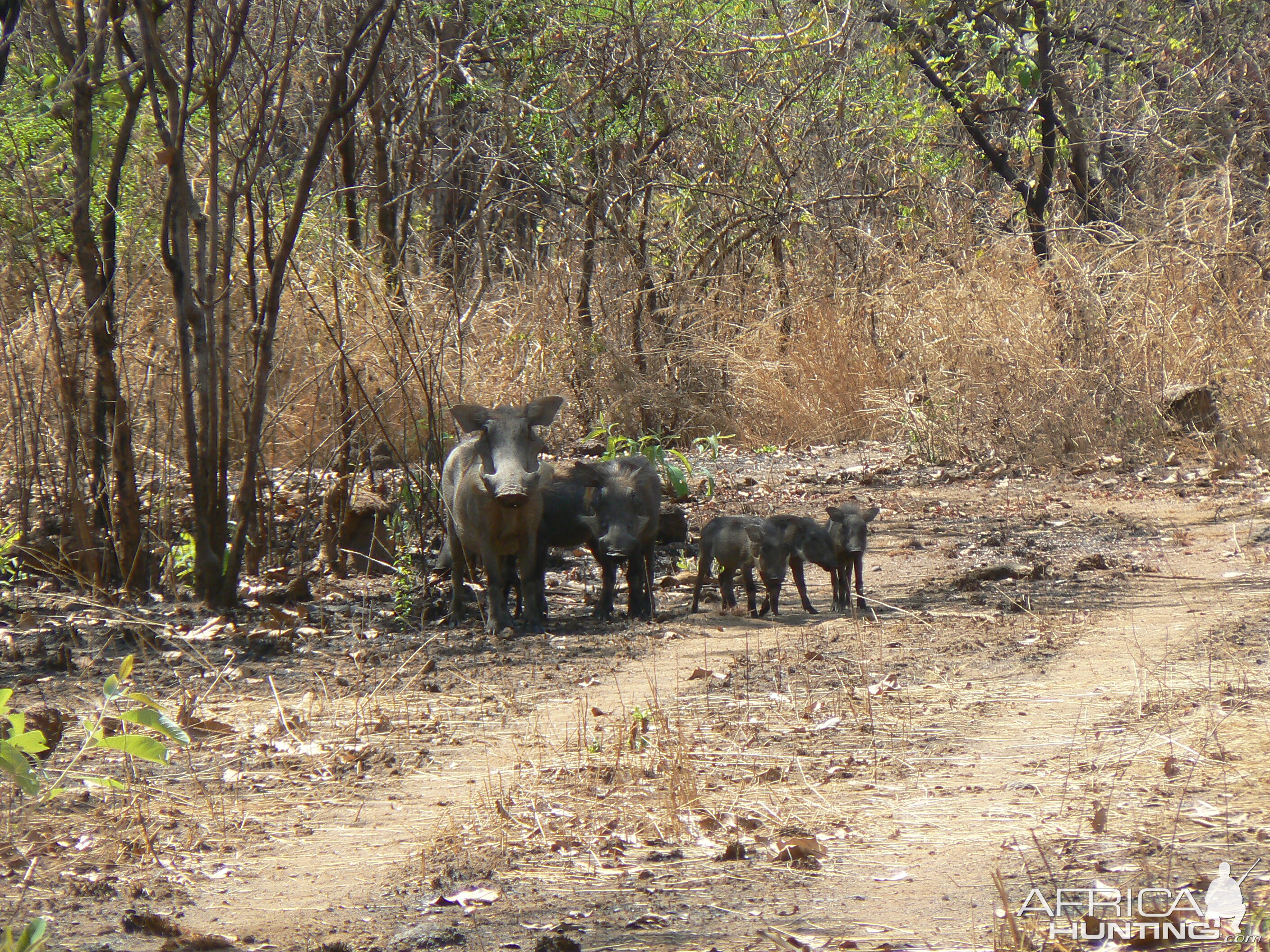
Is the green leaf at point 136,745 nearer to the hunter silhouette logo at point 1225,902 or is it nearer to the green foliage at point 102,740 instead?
the green foliage at point 102,740

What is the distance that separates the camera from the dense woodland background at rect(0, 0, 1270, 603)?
25.6 feet

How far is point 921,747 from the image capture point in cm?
493

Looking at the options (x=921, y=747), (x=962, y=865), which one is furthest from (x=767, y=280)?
(x=962, y=865)

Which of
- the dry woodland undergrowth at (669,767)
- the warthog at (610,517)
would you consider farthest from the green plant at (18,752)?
the warthog at (610,517)

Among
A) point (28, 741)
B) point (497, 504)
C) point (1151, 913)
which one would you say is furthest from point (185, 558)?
point (1151, 913)

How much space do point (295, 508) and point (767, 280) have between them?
853cm

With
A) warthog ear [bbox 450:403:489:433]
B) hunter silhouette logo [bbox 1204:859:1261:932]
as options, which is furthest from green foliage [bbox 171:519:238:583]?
hunter silhouette logo [bbox 1204:859:1261:932]

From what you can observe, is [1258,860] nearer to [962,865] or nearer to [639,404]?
[962,865]

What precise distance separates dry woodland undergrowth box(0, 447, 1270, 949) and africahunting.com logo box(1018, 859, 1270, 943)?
89 mm

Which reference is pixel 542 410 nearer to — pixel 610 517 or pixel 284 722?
pixel 610 517

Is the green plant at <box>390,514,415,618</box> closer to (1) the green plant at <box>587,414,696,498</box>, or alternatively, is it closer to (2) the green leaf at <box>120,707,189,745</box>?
(1) the green plant at <box>587,414,696,498</box>

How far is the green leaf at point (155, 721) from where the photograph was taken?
3098mm

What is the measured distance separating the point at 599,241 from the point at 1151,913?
41.4 feet

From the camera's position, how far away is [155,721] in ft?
10.3
